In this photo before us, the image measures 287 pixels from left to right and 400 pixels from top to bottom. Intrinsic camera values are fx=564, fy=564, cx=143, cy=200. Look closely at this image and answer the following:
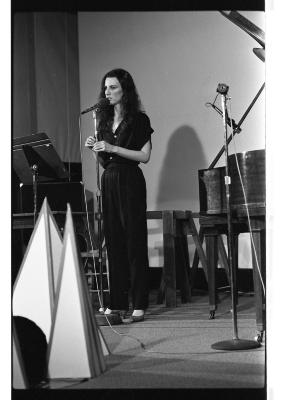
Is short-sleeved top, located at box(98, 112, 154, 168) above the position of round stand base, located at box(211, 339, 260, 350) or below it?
above

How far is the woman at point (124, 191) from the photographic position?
329cm

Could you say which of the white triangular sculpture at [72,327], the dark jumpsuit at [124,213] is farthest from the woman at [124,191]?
the white triangular sculpture at [72,327]

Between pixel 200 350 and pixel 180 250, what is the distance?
1.85 meters

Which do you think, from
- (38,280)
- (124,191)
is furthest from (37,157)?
(38,280)

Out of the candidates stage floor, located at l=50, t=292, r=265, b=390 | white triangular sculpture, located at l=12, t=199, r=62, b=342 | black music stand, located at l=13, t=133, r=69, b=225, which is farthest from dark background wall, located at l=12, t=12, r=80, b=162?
white triangular sculpture, located at l=12, t=199, r=62, b=342

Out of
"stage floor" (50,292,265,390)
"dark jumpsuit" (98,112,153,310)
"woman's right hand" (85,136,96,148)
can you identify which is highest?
"woman's right hand" (85,136,96,148)

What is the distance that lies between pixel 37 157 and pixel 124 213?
23.7 inches

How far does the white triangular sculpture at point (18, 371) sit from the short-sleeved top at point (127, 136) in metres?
1.52

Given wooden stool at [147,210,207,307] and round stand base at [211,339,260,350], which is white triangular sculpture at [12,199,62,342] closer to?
round stand base at [211,339,260,350]

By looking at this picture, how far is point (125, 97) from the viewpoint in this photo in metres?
3.33

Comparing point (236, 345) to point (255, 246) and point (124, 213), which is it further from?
point (124, 213)

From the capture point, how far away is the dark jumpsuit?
3.29 metres

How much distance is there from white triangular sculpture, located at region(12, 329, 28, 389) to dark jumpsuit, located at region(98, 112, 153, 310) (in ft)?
4.08
